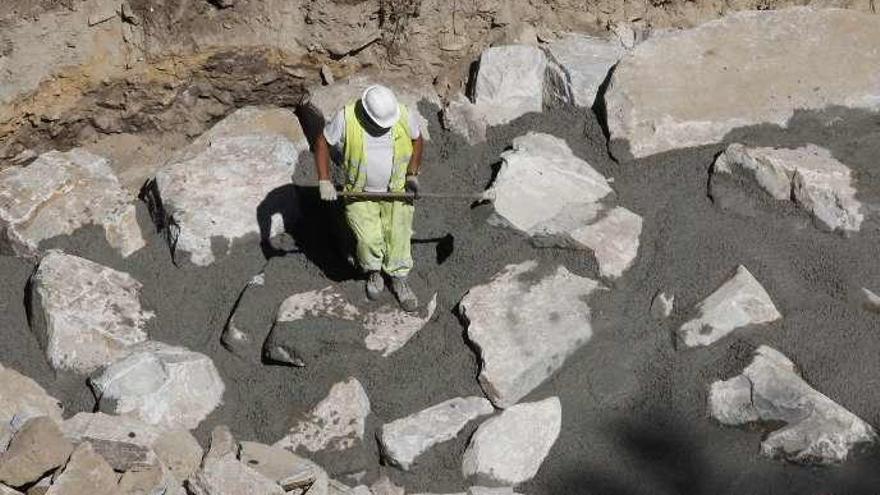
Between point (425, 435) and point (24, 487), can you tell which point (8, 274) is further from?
point (425, 435)

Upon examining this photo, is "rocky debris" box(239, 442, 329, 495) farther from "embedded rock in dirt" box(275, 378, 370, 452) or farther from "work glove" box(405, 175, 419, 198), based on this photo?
"work glove" box(405, 175, 419, 198)

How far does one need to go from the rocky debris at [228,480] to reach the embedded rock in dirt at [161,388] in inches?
18.6

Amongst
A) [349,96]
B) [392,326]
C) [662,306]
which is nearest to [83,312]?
[392,326]

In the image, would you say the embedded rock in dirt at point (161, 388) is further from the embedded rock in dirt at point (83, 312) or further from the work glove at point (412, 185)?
the work glove at point (412, 185)

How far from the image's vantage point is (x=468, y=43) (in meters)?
8.05

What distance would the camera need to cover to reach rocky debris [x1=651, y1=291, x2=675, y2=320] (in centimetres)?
656

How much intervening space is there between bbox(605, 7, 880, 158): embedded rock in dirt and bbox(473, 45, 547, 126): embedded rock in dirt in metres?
0.51

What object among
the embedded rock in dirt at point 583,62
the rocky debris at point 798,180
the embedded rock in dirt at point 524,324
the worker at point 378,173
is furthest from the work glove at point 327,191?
the rocky debris at point 798,180

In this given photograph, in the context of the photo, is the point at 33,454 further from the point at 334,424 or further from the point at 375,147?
the point at 375,147

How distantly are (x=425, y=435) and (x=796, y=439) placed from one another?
5.74 ft

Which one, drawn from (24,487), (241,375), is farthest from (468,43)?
(24,487)

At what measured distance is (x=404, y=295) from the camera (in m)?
6.73

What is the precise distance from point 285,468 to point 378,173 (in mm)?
1547

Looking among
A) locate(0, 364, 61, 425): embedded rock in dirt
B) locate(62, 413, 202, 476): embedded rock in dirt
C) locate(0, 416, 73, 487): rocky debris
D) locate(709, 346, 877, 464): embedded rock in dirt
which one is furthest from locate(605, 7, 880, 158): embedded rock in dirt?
locate(0, 416, 73, 487): rocky debris
